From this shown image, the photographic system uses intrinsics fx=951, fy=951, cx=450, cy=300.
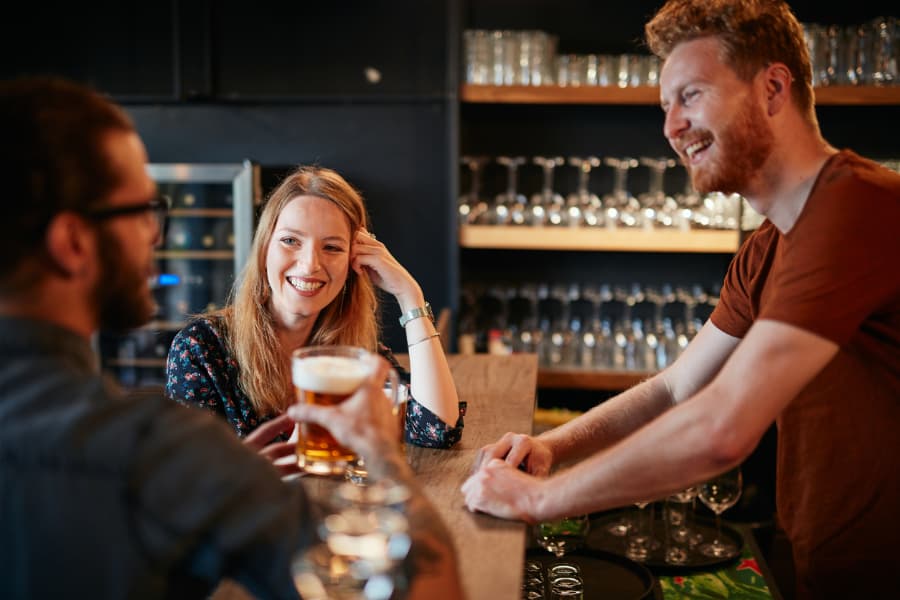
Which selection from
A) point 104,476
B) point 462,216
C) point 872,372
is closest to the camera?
point 104,476

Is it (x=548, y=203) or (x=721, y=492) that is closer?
(x=721, y=492)

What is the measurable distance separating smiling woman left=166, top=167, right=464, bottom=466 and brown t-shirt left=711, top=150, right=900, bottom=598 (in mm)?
671

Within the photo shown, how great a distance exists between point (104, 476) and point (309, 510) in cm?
24

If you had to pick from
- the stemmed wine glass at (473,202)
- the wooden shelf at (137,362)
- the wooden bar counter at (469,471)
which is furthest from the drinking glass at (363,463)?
the wooden shelf at (137,362)

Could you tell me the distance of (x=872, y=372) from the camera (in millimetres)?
1646

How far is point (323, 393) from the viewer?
135 cm

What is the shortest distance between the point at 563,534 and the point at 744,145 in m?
0.81

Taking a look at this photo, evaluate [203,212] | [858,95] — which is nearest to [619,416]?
[858,95]

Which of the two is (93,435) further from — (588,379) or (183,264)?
(183,264)

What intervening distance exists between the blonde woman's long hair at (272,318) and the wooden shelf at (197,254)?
2337 millimetres

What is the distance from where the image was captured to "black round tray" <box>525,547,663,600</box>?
1766 mm

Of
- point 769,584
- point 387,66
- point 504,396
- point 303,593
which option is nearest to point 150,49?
point 387,66

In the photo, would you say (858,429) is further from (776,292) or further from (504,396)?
(504,396)

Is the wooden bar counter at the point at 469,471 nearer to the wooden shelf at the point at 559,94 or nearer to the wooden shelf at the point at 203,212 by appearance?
the wooden shelf at the point at 559,94
